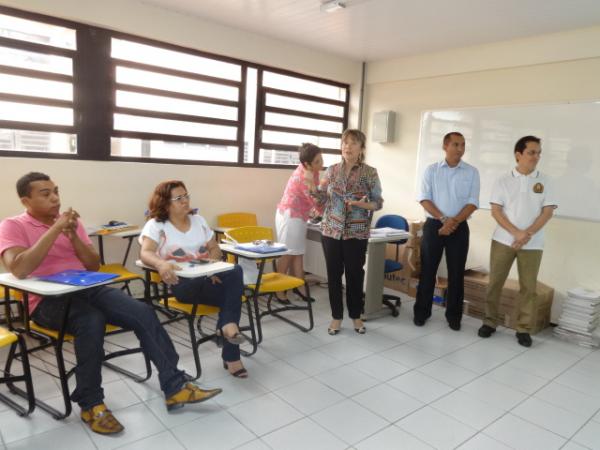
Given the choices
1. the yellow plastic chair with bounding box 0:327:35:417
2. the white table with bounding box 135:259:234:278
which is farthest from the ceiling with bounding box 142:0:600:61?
the yellow plastic chair with bounding box 0:327:35:417

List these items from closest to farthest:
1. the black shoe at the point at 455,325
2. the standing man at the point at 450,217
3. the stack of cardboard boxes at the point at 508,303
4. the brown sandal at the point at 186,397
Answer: the brown sandal at the point at 186,397 < the standing man at the point at 450,217 < the black shoe at the point at 455,325 < the stack of cardboard boxes at the point at 508,303

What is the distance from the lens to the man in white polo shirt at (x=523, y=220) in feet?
11.4

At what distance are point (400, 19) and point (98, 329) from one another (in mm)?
3484

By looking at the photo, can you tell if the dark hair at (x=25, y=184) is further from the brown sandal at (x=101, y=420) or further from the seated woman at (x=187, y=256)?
the brown sandal at (x=101, y=420)

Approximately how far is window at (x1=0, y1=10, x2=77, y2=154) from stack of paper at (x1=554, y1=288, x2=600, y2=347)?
Result: 4.37 m

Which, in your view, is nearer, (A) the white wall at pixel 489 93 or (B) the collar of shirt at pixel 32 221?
(B) the collar of shirt at pixel 32 221

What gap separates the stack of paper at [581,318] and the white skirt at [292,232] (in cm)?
230

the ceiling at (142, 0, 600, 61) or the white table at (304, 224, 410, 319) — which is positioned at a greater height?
the ceiling at (142, 0, 600, 61)

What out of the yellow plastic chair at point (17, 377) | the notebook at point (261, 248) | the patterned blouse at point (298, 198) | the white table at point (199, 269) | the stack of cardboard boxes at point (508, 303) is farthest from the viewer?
the patterned blouse at point (298, 198)

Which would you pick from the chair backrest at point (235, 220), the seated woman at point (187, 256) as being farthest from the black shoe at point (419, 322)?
the chair backrest at point (235, 220)

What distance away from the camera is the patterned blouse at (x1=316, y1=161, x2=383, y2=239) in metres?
3.42

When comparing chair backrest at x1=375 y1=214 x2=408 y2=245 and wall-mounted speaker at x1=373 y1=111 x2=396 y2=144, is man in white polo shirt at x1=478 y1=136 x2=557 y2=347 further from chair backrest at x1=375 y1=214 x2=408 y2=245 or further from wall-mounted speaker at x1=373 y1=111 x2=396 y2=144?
wall-mounted speaker at x1=373 y1=111 x2=396 y2=144

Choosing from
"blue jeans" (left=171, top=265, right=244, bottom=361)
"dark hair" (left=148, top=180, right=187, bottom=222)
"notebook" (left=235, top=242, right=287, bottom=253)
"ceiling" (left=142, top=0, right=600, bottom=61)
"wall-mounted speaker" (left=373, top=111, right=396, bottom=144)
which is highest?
"ceiling" (left=142, top=0, right=600, bottom=61)

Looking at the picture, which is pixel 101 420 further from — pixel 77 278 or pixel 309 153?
pixel 309 153
